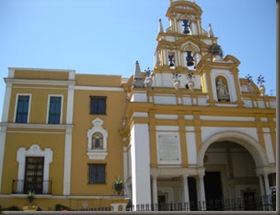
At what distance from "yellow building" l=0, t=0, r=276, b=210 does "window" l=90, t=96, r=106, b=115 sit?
0.07m

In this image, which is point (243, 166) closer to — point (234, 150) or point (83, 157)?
point (234, 150)

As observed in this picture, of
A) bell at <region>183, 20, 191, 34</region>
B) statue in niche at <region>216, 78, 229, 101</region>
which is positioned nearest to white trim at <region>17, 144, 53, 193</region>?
statue in niche at <region>216, 78, 229, 101</region>

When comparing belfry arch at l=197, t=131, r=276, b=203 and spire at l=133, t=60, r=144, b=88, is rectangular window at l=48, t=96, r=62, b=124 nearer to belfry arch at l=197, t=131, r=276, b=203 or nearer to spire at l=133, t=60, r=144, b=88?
spire at l=133, t=60, r=144, b=88

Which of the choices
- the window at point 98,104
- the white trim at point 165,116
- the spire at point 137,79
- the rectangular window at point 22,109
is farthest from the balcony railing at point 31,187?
the spire at point 137,79

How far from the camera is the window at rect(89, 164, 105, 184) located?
19266 millimetres

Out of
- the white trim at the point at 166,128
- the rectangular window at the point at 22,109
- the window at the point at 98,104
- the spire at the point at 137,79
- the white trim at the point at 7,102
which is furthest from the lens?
the window at the point at 98,104

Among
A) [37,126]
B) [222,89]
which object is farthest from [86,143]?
[222,89]

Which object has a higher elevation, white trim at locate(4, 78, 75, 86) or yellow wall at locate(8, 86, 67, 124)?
white trim at locate(4, 78, 75, 86)

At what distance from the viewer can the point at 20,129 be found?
1980 centimetres

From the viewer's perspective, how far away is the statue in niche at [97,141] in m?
20.0

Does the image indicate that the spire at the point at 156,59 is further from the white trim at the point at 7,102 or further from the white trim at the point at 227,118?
the white trim at the point at 7,102

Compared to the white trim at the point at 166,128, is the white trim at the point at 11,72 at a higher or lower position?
higher

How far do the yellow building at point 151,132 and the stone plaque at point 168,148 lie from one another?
0.16ft

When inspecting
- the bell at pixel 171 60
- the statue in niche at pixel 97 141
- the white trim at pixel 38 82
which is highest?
the bell at pixel 171 60
